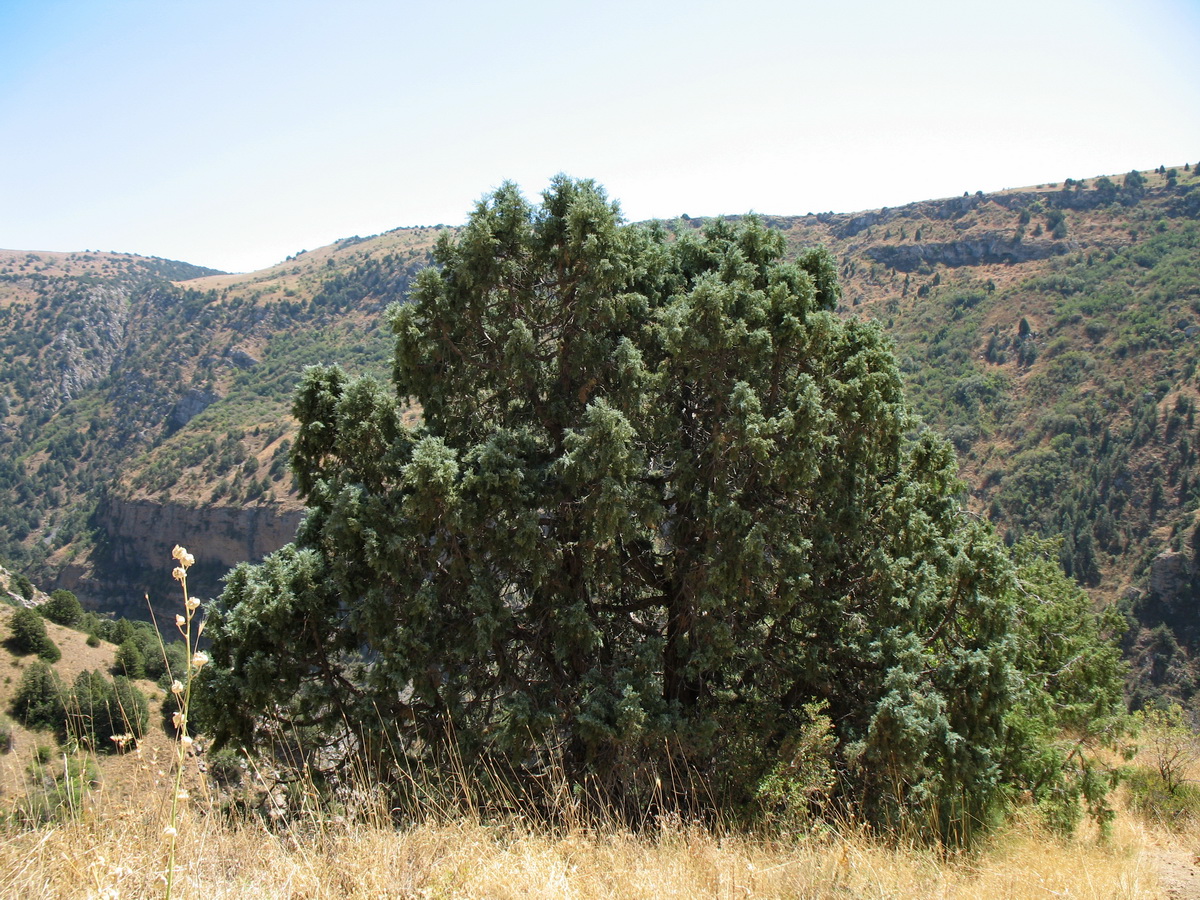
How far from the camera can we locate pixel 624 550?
9570 millimetres

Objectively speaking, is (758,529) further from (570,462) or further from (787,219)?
(787,219)

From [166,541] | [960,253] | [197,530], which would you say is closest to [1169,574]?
[960,253]

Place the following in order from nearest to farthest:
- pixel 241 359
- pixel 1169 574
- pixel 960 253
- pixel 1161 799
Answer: pixel 1161 799 < pixel 1169 574 < pixel 960 253 < pixel 241 359

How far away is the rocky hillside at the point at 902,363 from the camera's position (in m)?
60.4

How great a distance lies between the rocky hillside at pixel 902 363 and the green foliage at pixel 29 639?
25.2m

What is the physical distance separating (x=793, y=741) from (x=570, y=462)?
3.82 m

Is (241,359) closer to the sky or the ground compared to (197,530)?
closer to the sky

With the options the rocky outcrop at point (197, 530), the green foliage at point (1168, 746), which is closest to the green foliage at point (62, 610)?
the rocky outcrop at point (197, 530)

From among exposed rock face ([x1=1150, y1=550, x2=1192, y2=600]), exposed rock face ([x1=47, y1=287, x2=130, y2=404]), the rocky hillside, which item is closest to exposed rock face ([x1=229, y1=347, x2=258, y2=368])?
the rocky hillside

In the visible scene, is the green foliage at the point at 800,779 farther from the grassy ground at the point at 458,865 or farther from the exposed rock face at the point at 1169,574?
the exposed rock face at the point at 1169,574

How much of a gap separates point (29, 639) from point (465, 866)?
42014 millimetres

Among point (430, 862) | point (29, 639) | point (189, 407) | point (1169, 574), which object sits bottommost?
point (1169, 574)

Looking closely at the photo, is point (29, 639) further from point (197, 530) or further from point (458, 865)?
point (197, 530)

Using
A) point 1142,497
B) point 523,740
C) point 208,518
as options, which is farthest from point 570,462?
point 208,518
